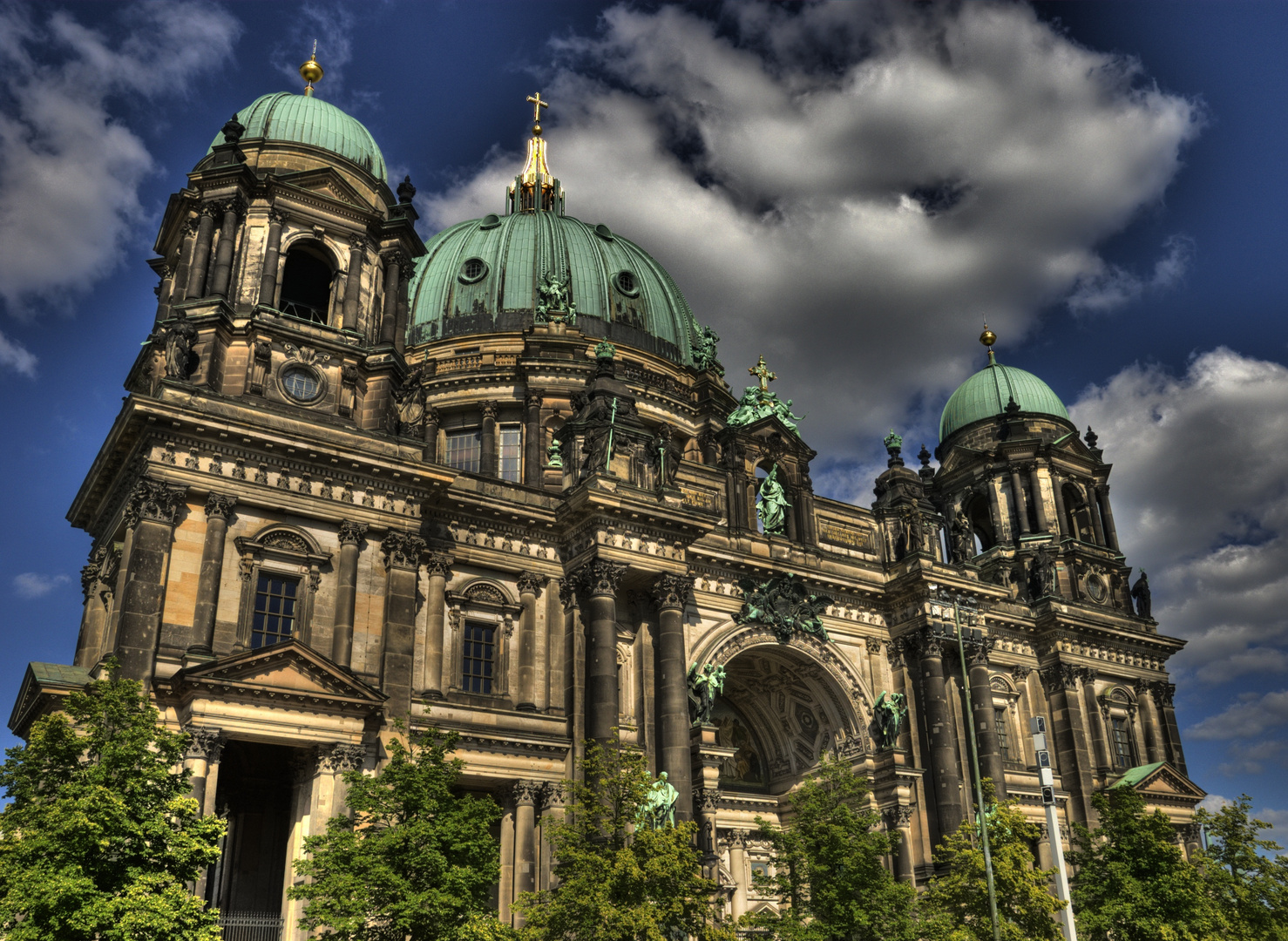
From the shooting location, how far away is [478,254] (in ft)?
187

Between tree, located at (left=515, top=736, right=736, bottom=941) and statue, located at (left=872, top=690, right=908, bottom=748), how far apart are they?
1530 centimetres

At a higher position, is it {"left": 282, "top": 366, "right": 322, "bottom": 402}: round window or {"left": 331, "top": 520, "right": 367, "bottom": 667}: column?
{"left": 282, "top": 366, "right": 322, "bottom": 402}: round window

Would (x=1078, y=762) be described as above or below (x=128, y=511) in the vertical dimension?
below

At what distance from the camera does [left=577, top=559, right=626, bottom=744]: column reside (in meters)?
34.2

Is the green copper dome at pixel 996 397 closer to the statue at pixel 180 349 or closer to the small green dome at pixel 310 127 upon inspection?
the small green dome at pixel 310 127

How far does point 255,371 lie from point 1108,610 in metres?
39.6

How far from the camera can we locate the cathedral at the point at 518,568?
1203 inches

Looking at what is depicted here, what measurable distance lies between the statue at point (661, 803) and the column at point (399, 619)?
735 cm

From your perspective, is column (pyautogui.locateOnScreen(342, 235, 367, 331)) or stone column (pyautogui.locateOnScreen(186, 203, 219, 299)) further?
column (pyautogui.locateOnScreen(342, 235, 367, 331))

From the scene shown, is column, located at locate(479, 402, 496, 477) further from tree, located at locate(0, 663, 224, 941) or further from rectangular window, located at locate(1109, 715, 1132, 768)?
rectangular window, located at locate(1109, 715, 1132, 768)

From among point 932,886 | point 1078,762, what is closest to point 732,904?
point 932,886

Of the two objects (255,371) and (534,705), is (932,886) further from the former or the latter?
(255,371)

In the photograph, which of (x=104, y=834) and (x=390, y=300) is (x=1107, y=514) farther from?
(x=104, y=834)

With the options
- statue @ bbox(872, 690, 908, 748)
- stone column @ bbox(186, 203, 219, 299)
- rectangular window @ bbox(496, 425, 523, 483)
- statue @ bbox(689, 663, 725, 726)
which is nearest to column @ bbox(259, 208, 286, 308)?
stone column @ bbox(186, 203, 219, 299)
